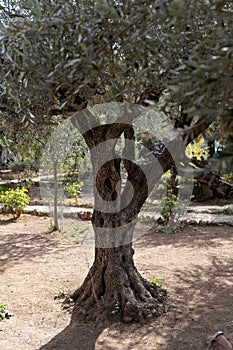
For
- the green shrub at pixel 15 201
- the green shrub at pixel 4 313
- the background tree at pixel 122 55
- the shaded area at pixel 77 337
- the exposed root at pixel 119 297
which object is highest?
the background tree at pixel 122 55

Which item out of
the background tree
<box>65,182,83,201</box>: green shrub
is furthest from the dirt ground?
<box>65,182,83,201</box>: green shrub

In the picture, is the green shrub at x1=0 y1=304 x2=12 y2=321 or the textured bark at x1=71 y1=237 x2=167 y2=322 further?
the green shrub at x1=0 y1=304 x2=12 y2=321

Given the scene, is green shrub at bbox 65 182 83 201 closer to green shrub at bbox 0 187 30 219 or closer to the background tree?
green shrub at bbox 0 187 30 219

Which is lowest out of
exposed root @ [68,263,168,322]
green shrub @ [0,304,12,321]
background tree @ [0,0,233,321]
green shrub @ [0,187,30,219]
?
green shrub @ [0,304,12,321]

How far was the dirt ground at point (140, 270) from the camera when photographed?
13.1 feet

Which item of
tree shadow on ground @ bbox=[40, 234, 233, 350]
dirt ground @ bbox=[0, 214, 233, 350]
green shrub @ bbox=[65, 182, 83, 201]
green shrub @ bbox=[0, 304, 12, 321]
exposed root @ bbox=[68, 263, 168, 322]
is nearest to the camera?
tree shadow on ground @ bbox=[40, 234, 233, 350]

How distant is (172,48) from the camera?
2264 millimetres

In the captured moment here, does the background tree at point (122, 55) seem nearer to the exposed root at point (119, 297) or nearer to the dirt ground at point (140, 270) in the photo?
the exposed root at point (119, 297)

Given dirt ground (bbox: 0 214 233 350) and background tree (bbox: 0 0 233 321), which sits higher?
background tree (bbox: 0 0 233 321)

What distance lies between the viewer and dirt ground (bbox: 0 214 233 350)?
3.98 m

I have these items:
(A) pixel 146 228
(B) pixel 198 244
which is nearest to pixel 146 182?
(B) pixel 198 244

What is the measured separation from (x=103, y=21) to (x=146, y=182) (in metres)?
2.94

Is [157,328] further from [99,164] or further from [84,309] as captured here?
[99,164]

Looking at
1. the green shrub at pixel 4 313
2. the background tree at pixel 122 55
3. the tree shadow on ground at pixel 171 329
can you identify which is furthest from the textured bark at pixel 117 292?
the background tree at pixel 122 55
